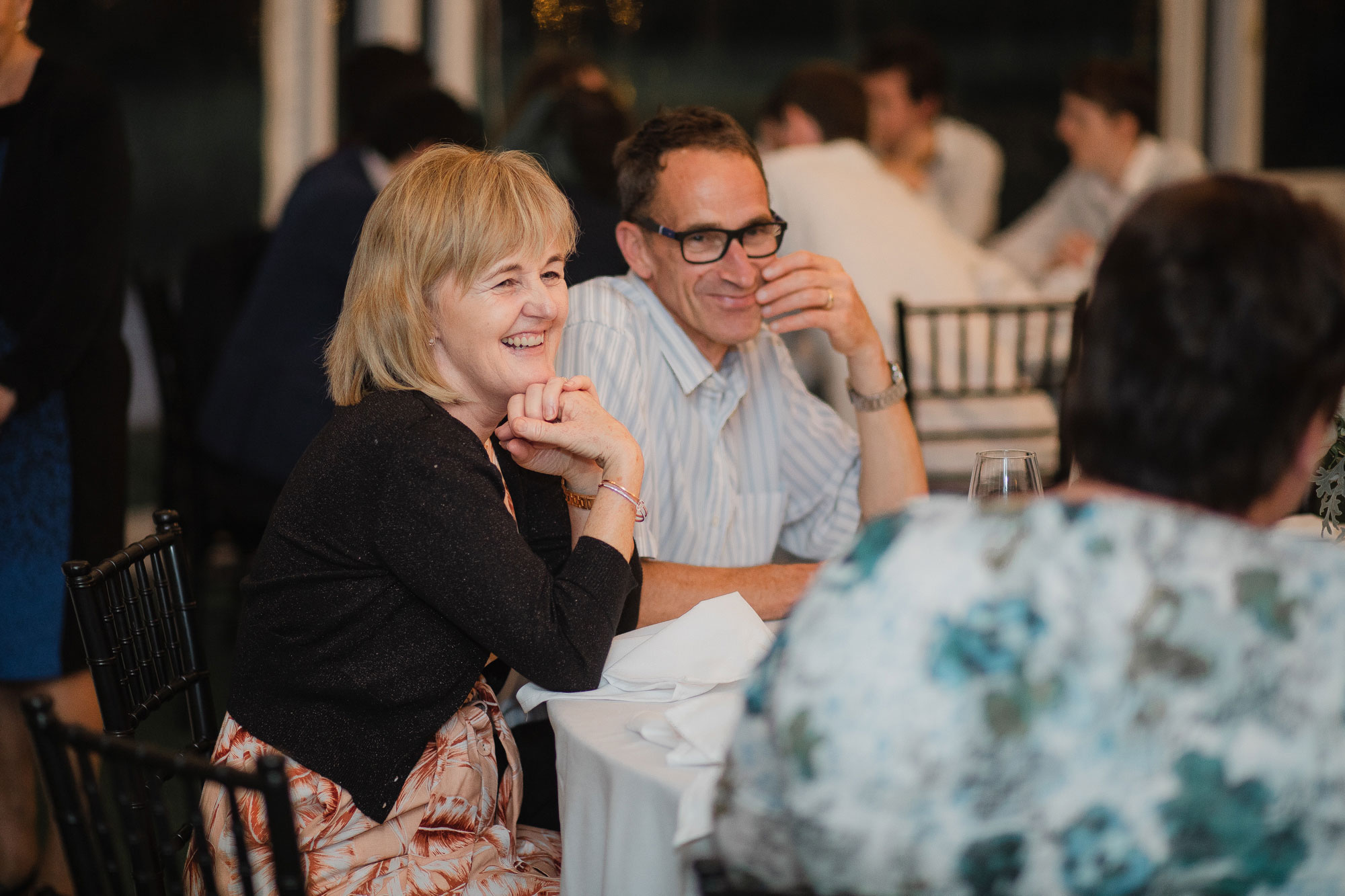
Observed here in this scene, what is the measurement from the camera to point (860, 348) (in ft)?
6.40

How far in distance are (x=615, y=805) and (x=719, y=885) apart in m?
0.32

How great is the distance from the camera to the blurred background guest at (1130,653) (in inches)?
31.5

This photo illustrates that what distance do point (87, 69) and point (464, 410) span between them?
1229 millimetres

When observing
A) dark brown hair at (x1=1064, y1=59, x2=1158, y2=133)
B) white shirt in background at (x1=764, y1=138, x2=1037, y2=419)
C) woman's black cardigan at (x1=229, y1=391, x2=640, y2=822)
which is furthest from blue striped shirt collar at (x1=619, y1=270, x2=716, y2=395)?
dark brown hair at (x1=1064, y1=59, x2=1158, y2=133)

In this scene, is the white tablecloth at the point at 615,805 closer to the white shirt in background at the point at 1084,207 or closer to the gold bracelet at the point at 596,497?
the gold bracelet at the point at 596,497

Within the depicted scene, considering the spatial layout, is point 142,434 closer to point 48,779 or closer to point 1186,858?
point 48,779

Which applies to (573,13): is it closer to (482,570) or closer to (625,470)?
(625,470)

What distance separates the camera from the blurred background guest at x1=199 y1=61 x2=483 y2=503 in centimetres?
298

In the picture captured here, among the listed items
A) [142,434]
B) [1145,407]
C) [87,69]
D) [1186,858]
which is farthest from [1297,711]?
[142,434]

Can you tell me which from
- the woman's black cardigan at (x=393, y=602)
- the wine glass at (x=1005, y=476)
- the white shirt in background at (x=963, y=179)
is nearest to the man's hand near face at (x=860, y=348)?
the wine glass at (x=1005, y=476)

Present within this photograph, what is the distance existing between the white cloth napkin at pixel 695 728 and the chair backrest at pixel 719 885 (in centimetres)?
24

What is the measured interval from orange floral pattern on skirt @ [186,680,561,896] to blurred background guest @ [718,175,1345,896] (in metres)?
0.62

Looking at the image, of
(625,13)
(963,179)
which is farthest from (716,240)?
(625,13)

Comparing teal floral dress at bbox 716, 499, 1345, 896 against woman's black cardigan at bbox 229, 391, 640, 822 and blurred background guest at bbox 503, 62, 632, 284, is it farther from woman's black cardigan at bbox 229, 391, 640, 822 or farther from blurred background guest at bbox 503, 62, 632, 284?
blurred background guest at bbox 503, 62, 632, 284
